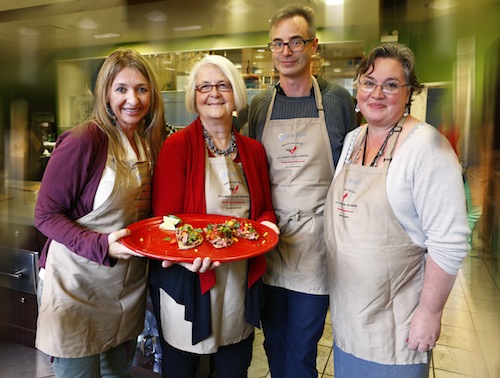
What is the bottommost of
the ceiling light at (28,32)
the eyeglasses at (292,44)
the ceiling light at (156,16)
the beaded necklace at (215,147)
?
the beaded necklace at (215,147)

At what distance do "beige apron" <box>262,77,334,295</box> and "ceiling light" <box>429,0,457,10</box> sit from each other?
673 millimetres

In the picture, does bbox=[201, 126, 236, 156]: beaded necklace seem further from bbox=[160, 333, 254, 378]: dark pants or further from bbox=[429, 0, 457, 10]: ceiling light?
bbox=[429, 0, 457, 10]: ceiling light

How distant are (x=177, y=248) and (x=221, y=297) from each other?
0.22 meters

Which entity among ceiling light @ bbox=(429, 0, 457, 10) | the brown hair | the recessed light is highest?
the brown hair

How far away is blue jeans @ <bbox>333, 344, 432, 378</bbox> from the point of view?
2.39ft

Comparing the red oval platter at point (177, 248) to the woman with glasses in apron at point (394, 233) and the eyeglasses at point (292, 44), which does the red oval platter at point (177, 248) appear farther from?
the eyeglasses at point (292, 44)

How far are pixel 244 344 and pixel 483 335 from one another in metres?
0.65

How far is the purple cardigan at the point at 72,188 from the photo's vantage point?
70 cm

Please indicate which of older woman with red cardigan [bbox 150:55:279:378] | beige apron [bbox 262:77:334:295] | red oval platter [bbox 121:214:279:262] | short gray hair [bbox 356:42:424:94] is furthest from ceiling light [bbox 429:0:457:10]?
beige apron [bbox 262:77:334:295]

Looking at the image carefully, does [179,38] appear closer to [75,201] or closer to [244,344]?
[75,201]

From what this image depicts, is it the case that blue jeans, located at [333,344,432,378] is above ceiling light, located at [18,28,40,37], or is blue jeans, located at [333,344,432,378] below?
below

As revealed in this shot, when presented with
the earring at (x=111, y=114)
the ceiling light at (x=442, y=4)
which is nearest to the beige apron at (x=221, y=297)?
the earring at (x=111, y=114)

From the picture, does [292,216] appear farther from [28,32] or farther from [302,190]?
[28,32]

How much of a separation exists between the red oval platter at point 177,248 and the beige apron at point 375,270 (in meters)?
0.16
